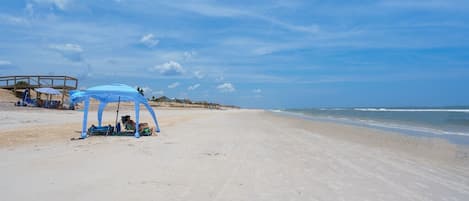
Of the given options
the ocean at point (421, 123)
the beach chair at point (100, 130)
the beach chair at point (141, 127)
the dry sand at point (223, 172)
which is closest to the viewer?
the dry sand at point (223, 172)

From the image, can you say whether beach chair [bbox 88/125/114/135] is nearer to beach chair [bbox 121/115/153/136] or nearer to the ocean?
beach chair [bbox 121/115/153/136]

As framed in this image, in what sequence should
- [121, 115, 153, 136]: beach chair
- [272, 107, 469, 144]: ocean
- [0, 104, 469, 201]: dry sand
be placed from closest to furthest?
[0, 104, 469, 201]: dry sand, [121, 115, 153, 136]: beach chair, [272, 107, 469, 144]: ocean

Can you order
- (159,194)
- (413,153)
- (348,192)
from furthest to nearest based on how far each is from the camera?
(413,153)
(348,192)
(159,194)

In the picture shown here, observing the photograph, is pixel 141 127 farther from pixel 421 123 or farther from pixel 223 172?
pixel 421 123

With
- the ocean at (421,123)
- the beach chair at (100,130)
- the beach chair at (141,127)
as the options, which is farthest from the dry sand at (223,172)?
the ocean at (421,123)

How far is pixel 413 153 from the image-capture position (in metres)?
10.5

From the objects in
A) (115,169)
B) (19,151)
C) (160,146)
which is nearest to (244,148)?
(160,146)

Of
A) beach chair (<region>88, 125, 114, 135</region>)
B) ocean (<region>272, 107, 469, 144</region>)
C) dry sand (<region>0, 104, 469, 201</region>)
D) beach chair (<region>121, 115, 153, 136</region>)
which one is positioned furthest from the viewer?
ocean (<region>272, 107, 469, 144</region>)

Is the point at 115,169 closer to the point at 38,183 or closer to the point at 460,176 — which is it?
the point at 38,183

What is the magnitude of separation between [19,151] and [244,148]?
619 centimetres

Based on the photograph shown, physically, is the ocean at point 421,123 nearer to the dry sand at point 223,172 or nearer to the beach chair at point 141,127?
the dry sand at point 223,172

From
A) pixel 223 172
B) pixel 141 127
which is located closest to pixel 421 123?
pixel 141 127

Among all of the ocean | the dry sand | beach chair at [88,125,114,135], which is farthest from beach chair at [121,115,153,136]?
the ocean

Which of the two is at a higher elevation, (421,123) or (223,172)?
(421,123)
